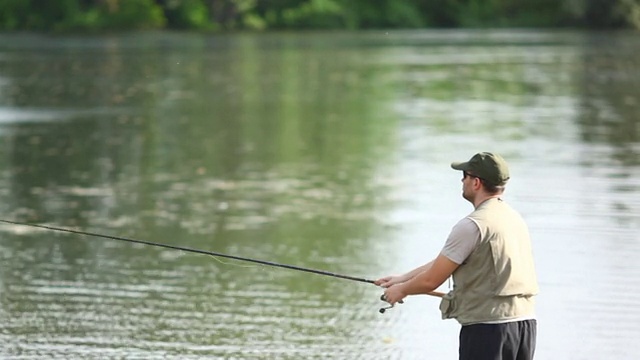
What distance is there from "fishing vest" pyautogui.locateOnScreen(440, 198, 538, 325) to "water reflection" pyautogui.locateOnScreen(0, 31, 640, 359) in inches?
95.6

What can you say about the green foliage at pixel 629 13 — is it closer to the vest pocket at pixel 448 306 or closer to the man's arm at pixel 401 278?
the man's arm at pixel 401 278

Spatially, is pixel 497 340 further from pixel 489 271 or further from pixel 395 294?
pixel 395 294

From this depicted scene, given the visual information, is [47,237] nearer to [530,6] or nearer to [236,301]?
[236,301]

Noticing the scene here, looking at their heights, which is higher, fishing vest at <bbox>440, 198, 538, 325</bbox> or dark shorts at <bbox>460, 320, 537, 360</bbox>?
fishing vest at <bbox>440, 198, 538, 325</bbox>

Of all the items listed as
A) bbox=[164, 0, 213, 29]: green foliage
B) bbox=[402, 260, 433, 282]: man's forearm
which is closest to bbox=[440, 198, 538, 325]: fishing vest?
bbox=[402, 260, 433, 282]: man's forearm

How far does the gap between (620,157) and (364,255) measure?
6.53 meters

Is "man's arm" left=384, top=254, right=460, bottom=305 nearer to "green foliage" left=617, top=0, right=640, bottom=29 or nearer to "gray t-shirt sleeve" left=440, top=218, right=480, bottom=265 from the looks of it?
"gray t-shirt sleeve" left=440, top=218, right=480, bottom=265

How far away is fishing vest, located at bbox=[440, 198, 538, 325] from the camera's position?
567 centimetres

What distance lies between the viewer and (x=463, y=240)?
5.66 meters

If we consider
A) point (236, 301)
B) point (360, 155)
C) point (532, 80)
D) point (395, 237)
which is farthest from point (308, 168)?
point (532, 80)

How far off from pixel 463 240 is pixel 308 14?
6960cm

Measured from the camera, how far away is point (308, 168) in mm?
15953

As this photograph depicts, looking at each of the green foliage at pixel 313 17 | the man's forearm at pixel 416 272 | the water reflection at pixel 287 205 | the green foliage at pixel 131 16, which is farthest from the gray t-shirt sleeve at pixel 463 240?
the green foliage at pixel 313 17

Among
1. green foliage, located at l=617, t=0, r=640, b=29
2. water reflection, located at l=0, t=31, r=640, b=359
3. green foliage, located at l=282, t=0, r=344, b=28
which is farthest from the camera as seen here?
green foliage, located at l=282, t=0, r=344, b=28
